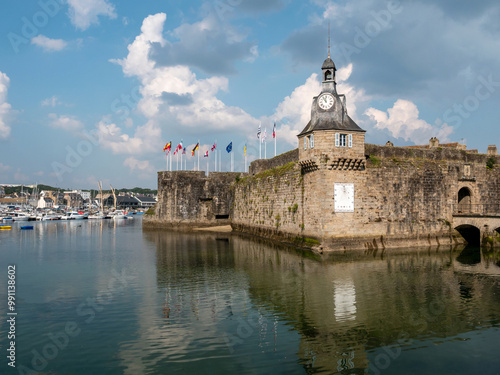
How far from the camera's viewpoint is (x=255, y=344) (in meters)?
11.6

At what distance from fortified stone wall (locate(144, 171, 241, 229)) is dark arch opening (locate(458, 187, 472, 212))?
100ft

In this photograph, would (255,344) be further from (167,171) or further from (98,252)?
(167,171)

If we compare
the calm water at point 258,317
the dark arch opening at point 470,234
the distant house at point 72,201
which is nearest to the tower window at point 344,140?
the calm water at point 258,317

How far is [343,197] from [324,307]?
1548 centimetres

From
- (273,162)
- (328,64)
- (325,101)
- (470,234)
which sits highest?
(328,64)

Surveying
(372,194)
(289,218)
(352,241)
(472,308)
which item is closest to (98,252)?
(289,218)

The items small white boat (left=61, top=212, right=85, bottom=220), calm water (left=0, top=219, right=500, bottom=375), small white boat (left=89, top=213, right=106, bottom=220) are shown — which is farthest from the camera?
small white boat (left=89, top=213, right=106, bottom=220)

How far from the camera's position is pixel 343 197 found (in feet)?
97.0

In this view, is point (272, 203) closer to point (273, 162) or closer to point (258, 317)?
point (273, 162)

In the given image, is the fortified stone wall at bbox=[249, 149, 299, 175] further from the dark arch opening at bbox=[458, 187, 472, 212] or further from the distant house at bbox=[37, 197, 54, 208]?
the distant house at bbox=[37, 197, 54, 208]

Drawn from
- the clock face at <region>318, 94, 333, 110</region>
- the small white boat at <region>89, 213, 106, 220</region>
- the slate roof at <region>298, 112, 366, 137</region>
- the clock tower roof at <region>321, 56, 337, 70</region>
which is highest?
the clock tower roof at <region>321, 56, 337, 70</region>

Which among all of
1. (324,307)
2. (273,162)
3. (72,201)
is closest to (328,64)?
(273,162)

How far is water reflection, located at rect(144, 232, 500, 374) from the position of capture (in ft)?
36.6

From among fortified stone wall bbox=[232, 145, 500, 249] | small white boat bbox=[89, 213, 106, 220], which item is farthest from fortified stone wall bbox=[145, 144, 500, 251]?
small white boat bbox=[89, 213, 106, 220]
